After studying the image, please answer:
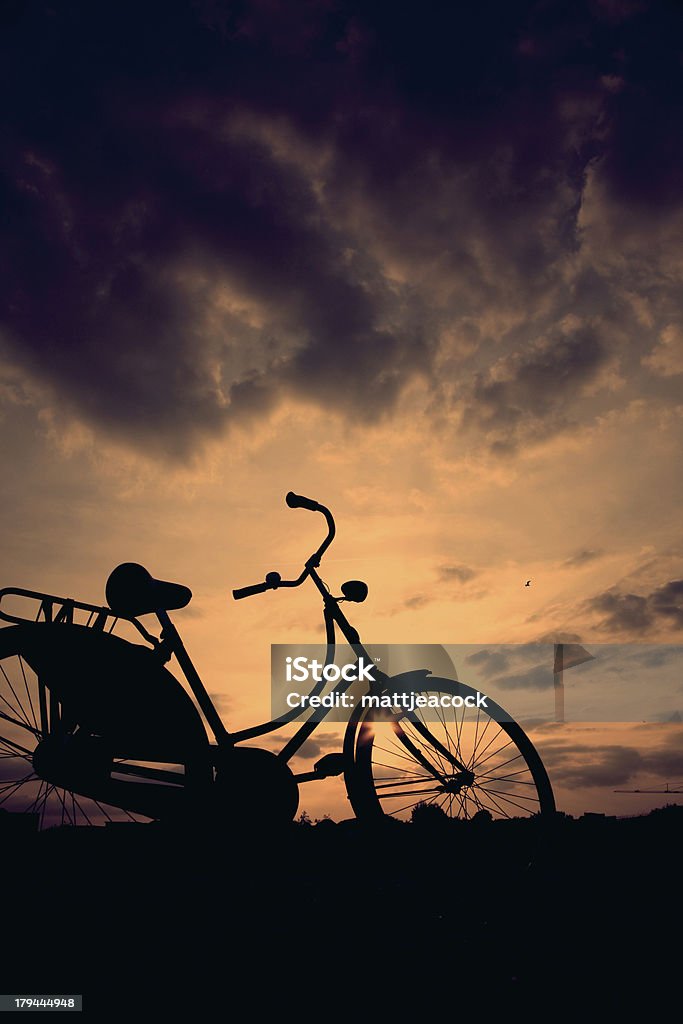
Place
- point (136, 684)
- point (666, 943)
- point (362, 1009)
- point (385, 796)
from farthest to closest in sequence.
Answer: point (385, 796) → point (136, 684) → point (666, 943) → point (362, 1009)

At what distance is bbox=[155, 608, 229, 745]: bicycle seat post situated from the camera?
16.8ft

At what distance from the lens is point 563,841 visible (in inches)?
245

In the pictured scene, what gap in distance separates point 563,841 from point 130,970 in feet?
12.6

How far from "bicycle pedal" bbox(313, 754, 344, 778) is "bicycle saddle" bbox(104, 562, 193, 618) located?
4.67 feet

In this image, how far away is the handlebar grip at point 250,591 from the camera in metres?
5.37

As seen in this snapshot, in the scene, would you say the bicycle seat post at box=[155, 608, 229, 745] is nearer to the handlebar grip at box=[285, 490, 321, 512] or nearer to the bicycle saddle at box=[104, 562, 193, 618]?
the bicycle saddle at box=[104, 562, 193, 618]

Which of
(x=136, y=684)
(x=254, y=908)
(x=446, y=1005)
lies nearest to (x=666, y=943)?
(x=446, y=1005)

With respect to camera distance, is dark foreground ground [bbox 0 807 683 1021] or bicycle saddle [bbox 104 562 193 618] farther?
bicycle saddle [bbox 104 562 193 618]

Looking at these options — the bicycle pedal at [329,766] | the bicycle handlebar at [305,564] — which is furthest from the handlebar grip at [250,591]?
the bicycle pedal at [329,766]

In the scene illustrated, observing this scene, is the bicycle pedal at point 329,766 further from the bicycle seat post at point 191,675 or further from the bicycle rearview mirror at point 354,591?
the bicycle rearview mirror at point 354,591

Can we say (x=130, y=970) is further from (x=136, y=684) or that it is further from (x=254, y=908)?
(x=136, y=684)

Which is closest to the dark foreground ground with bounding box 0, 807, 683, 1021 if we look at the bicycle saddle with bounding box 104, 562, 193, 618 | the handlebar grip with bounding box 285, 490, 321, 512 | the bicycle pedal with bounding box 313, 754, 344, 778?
the bicycle pedal with bounding box 313, 754, 344, 778

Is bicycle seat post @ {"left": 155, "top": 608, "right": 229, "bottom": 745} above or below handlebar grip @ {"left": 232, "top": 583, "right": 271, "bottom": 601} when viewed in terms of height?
below

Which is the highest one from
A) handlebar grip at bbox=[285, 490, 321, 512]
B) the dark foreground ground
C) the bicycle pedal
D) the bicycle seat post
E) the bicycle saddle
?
handlebar grip at bbox=[285, 490, 321, 512]
